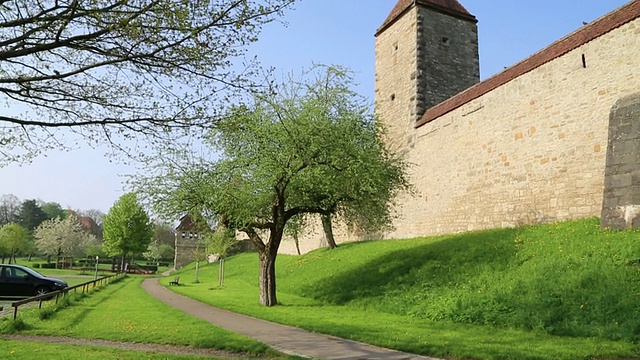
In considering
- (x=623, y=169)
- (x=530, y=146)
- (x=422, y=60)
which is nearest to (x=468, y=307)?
(x=623, y=169)

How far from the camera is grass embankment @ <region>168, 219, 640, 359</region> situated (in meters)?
7.27

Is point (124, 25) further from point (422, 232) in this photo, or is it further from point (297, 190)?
point (422, 232)

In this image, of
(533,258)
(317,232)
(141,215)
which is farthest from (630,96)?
(141,215)

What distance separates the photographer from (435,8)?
22531 millimetres

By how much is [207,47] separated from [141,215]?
42.2 meters

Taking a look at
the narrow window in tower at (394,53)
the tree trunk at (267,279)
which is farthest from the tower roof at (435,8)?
the tree trunk at (267,279)

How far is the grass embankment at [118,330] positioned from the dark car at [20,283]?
3.86m

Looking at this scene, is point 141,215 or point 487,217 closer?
point 487,217

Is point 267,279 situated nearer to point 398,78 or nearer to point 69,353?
point 69,353

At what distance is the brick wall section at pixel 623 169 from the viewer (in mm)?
10547

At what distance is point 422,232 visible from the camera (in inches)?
786

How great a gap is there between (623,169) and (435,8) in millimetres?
14095

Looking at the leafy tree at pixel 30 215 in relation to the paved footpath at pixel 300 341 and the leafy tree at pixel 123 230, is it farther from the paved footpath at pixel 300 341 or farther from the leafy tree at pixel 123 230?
the paved footpath at pixel 300 341

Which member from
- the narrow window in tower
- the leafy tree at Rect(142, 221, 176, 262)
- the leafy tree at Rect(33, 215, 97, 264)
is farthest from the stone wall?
the leafy tree at Rect(33, 215, 97, 264)
